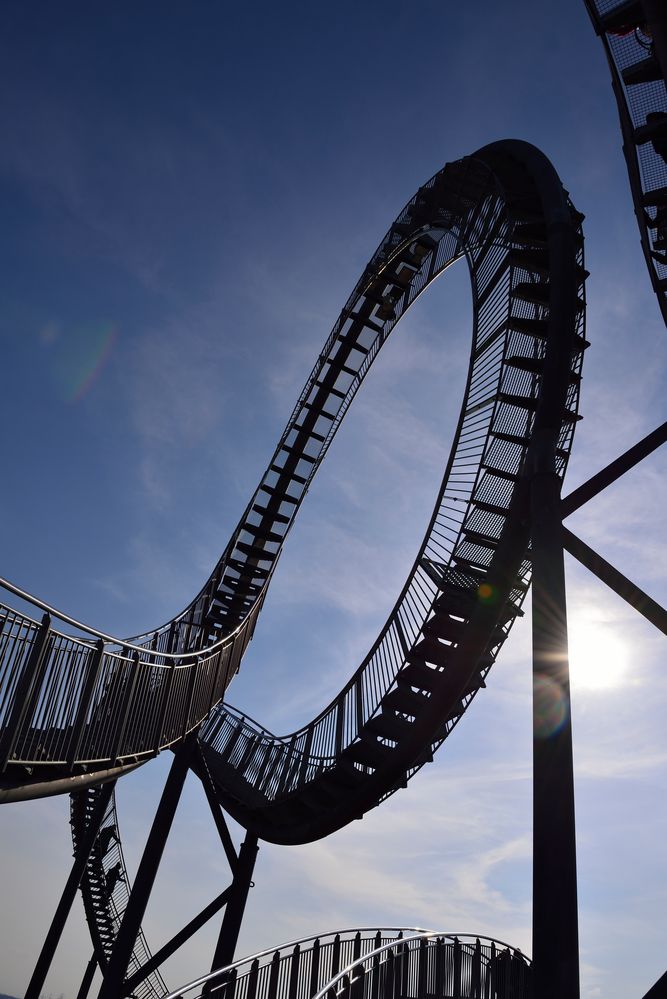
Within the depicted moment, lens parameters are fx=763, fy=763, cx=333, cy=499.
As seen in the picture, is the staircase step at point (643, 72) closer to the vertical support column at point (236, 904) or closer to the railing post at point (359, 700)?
the railing post at point (359, 700)

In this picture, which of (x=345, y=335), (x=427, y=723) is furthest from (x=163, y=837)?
(x=345, y=335)

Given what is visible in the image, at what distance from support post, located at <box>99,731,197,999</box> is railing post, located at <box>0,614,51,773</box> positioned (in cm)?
545

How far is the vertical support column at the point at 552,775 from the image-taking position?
471 cm

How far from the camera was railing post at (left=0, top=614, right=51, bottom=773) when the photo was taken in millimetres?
5023

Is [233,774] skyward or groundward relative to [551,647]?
skyward

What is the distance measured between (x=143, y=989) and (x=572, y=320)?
19688 millimetres

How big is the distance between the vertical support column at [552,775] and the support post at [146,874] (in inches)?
251

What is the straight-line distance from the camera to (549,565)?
19.3 ft

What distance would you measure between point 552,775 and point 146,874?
6.83 meters

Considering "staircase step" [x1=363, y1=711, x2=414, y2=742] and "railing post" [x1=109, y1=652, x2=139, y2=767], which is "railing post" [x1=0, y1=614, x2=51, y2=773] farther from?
"staircase step" [x1=363, y1=711, x2=414, y2=742]

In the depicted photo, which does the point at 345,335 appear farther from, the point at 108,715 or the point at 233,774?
the point at 108,715

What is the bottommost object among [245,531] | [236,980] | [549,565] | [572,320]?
[236,980]

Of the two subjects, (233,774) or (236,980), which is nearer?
(236,980)

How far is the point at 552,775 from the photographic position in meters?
5.13
